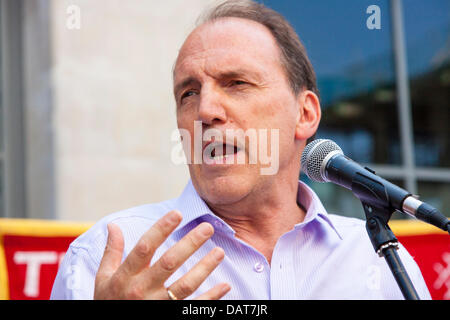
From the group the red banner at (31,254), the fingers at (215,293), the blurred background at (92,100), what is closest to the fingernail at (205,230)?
the fingers at (215,293)

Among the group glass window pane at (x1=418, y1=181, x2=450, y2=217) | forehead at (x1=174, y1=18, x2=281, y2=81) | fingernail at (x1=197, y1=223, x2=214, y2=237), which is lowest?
glass window pane at (x1=418, y1=181, x2=450, y2=217)

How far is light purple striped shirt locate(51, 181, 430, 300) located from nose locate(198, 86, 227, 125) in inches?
11.3

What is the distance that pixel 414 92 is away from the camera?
6094mm

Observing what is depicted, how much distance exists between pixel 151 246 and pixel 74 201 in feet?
9.13

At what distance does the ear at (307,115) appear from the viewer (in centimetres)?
207

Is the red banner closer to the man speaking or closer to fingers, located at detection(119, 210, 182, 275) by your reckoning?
the man speaking

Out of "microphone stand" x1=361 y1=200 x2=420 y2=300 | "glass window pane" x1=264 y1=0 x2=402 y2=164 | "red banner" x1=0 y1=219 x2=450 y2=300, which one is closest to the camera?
"microphone stand" x1=361 y1=200 x2=420 y2=300

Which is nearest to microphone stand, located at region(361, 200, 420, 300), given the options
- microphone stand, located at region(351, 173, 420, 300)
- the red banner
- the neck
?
microphone stand, located at region(351, 173, 420, 300)

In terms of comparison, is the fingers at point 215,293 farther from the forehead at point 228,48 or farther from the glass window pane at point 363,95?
the glass window pane at point 363,95

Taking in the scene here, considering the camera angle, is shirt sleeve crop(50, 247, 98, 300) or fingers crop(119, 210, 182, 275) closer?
fingers crop(119, 210, 182, 275)

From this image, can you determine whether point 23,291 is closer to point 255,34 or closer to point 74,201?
point 74,201

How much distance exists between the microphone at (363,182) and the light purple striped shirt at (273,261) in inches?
12.1

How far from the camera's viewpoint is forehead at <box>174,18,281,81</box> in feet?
6.30

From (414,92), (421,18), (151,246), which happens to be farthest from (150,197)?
(421,18)
